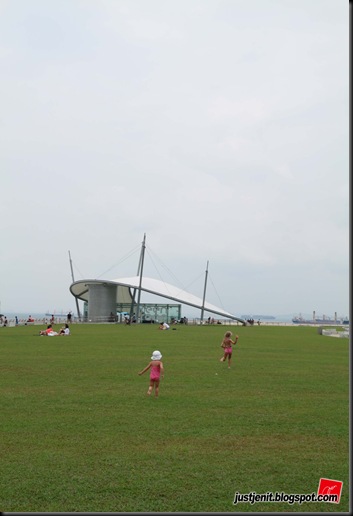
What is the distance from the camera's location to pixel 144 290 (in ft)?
225

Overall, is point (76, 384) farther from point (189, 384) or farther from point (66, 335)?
point (66, 335)

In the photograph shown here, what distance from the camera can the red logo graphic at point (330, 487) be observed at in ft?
18.7

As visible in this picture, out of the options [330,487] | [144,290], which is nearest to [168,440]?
[330,487]

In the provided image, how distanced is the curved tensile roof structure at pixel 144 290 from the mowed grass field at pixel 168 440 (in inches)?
2076

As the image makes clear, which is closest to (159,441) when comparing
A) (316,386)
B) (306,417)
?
A: (306,417)

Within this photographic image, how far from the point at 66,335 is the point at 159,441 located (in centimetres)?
2541

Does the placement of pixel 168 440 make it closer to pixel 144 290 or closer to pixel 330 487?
pixel 330 487

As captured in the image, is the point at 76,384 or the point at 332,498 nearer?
the point at 332,498

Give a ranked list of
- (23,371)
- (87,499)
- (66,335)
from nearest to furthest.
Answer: (87,499), (23,371), (66,335)

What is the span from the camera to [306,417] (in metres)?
9.08

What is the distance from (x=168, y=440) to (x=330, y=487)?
2455 mm

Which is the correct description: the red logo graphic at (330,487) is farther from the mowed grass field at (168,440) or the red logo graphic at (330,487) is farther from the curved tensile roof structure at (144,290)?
the curved tensile roof structure at (144,290)

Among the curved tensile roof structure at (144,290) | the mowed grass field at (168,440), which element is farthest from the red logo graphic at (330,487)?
the curved tensile roof structure at (144,290)

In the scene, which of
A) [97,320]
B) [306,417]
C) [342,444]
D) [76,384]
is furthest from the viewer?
[97,320]
